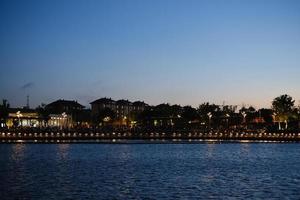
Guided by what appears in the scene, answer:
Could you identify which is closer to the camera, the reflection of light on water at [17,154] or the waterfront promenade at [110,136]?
the reflection of light on water at [17,154]

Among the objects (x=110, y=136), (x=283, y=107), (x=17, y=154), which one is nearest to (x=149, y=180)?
(x=17, y=154)

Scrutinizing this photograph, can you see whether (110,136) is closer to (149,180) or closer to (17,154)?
(17,154)

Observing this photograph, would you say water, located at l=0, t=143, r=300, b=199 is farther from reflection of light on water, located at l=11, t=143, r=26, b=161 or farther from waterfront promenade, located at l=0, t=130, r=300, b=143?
waterfront promenade, located at l=0, t=130, r=300, b=143

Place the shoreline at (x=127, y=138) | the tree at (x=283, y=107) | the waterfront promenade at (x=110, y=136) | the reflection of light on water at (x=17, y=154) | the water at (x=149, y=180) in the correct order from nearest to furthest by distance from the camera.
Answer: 1. the water at (x=149, y=180)
2. the reflection of light on water at (x=17, y=154)
3. the shoreline at (x=127, y=138)
4. the waterfront promenade at (x=110, y=136)
5. the tree at (x=283, y=107)

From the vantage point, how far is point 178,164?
6300 cm

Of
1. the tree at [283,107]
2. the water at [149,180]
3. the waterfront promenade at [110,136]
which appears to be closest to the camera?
the water at [149,180]

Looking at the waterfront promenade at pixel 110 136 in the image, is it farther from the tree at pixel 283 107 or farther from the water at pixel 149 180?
the water at pixel 149 180

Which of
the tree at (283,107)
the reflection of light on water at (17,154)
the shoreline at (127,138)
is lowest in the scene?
the reflection of light on water at (17,154)

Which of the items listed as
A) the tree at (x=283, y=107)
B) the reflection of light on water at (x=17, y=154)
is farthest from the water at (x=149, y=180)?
the tree at (x=283, y=107)

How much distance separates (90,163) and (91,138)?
213 ft

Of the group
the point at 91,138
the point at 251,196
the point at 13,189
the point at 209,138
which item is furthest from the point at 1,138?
the point at 251,196

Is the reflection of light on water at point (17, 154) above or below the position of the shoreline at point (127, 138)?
below

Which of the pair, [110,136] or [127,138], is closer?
[110,136]

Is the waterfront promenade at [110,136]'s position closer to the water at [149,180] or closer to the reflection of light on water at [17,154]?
the reflection of light on water at [17,154]
